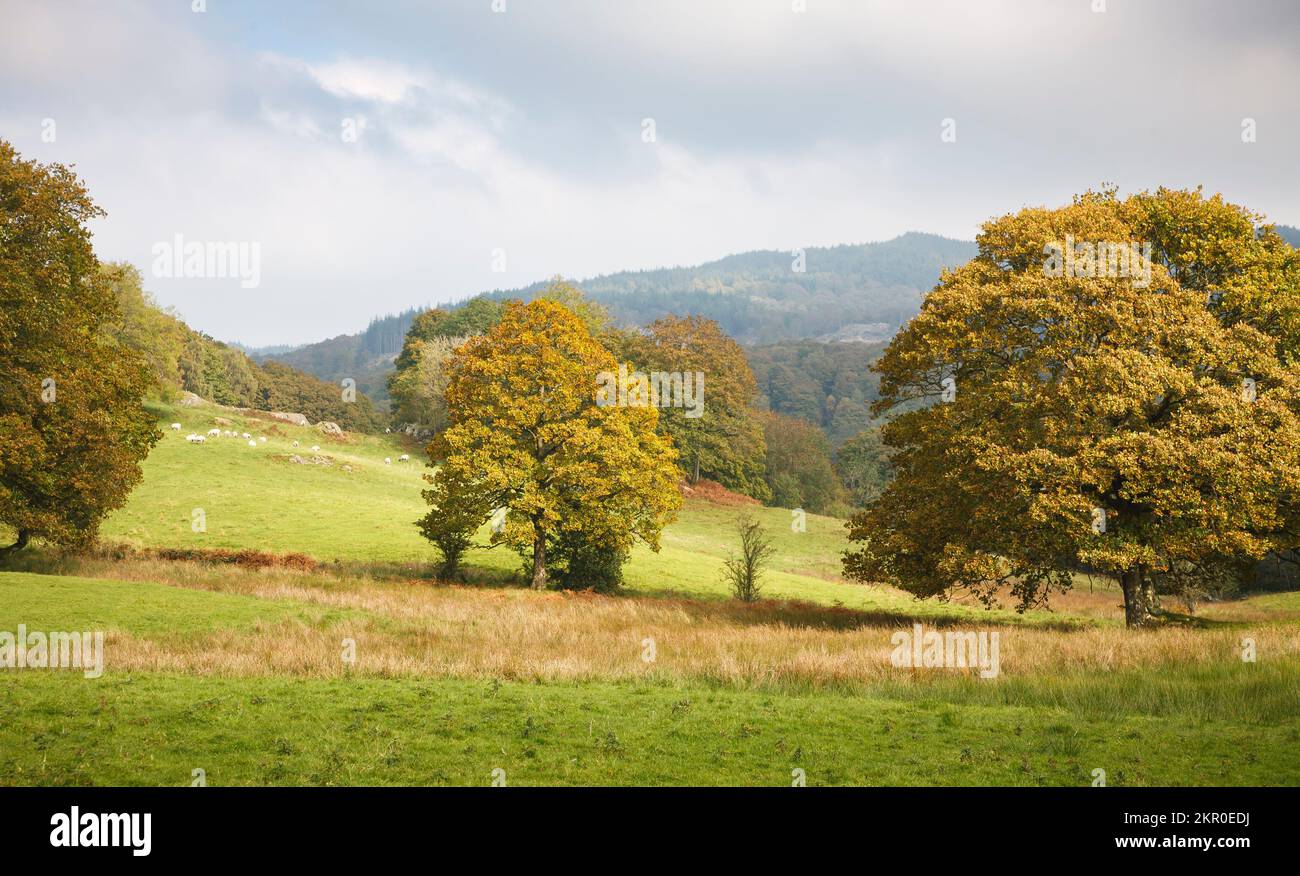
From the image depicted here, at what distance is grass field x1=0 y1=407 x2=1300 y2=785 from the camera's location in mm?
12773

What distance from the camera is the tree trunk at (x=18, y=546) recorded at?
3208 centimetres

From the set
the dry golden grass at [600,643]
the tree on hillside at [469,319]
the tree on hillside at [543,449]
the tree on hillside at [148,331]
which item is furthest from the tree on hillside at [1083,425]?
the tree on hillside at [469,319]

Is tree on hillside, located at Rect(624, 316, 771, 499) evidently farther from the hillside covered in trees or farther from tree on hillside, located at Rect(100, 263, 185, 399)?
tree on hillside, located at Rect(100, 263, 185, 399)

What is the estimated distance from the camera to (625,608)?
3188 centimetres

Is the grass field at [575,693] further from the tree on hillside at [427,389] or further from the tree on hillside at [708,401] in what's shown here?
the tree on hillside at [427,389]

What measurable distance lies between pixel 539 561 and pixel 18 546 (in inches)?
834

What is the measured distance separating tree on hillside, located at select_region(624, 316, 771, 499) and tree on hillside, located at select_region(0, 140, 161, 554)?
5878cm

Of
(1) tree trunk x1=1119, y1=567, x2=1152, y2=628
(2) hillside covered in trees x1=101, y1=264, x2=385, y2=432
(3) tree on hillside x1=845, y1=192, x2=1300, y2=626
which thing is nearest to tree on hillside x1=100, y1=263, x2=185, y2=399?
(2) hillside covered in trees x1=101, y1=264, x2=385, y2=432

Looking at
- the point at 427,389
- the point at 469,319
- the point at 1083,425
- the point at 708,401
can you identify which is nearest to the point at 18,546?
the point at 1083,425

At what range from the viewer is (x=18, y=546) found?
3328cm

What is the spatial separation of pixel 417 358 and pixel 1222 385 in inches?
4022

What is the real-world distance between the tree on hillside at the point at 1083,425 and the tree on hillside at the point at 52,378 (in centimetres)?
2966

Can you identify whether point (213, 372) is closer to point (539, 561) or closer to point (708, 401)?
point (708, 401)
